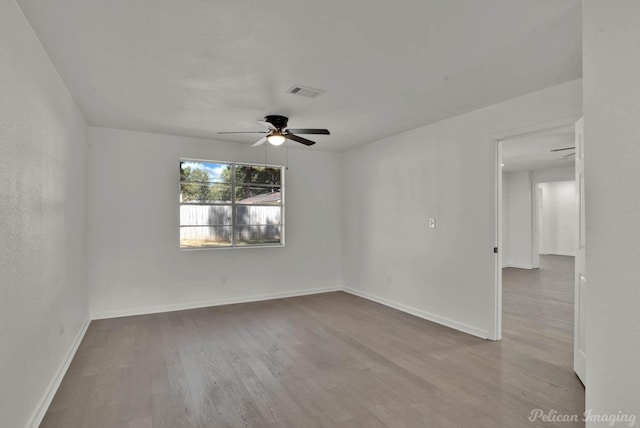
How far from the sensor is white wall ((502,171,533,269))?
890 centimetres

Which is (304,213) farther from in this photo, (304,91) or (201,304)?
(304,91)

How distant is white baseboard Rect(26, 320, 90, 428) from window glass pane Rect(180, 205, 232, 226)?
82.4 inches

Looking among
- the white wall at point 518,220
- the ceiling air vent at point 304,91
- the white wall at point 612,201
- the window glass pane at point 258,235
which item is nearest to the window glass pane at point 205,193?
the window glass pane at point 258,235

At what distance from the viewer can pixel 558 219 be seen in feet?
38.4

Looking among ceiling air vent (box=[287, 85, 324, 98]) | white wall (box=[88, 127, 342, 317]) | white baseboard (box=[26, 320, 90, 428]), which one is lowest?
white baseboard (box=[26, 320, 90, 428])

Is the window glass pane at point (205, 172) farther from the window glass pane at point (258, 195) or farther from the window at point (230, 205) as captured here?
the window glass pane at point (258, 195)

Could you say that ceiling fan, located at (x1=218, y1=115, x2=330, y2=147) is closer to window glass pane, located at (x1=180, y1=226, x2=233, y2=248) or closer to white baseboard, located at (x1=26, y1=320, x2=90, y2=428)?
window glass pane, located at (x1=180, y1=226, x2=233, y2=248)

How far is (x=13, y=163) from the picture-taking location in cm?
196

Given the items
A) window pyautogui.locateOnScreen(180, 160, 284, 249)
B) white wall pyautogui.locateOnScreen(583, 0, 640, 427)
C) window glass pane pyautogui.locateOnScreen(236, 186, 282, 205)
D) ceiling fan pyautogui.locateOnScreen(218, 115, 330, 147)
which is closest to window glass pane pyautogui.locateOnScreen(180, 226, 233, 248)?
window pyautogui.locateOnScreen(180, 160, 284, 249)

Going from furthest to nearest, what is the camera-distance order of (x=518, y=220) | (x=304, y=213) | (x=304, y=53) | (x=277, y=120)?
(x=518, y=220) < (x=304, y=213) < (x=277, y=120) < (x=304, y=53)

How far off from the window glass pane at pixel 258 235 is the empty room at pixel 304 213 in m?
0.04

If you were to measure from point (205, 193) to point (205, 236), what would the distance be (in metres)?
0.68

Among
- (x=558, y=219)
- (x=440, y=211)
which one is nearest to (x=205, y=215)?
(x=440, y=211)

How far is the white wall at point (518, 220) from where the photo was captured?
8898 millimetres
